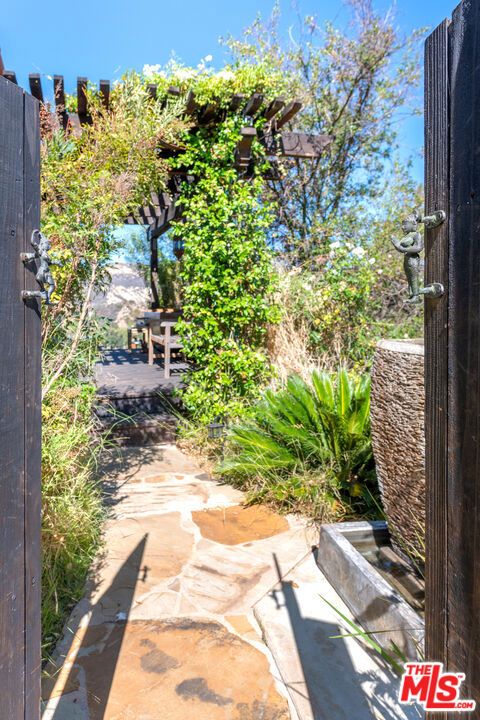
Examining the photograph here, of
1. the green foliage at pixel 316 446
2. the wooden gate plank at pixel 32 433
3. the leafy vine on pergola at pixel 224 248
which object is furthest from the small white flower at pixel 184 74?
the wooden gate plank at pixel 32 433

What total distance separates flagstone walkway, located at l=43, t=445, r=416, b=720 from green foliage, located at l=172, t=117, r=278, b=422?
150 cm

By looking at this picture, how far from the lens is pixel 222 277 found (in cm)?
468

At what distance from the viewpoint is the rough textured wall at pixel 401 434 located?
2186 mm

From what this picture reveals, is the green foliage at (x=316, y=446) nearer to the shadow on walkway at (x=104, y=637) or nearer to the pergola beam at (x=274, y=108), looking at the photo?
the shadow on walkway at (x=104, y=637)

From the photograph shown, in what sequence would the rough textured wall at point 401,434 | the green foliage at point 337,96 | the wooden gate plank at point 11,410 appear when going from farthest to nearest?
the green foliage at point 337,96 < the rough textured wall at point 401,434 < the wooden gate plank at point 11,410

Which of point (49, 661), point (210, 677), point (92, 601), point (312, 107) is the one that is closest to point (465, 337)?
point (210, 677)

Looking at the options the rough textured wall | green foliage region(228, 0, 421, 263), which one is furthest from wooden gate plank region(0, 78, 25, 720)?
green foliage region(228, 0, 421, 263)

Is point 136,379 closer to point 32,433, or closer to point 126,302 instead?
point 32,433

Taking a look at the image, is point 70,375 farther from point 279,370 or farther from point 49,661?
point 279,370

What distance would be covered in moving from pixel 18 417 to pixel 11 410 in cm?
3

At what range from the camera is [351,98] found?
8375 millimetres

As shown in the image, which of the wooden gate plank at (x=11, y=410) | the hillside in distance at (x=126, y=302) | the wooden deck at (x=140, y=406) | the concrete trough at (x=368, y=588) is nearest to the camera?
the wooden gate plank at (x=11, y=410)

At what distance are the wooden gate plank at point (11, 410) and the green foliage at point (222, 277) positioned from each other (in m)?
3.64

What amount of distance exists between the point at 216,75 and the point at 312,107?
4.58 metres
